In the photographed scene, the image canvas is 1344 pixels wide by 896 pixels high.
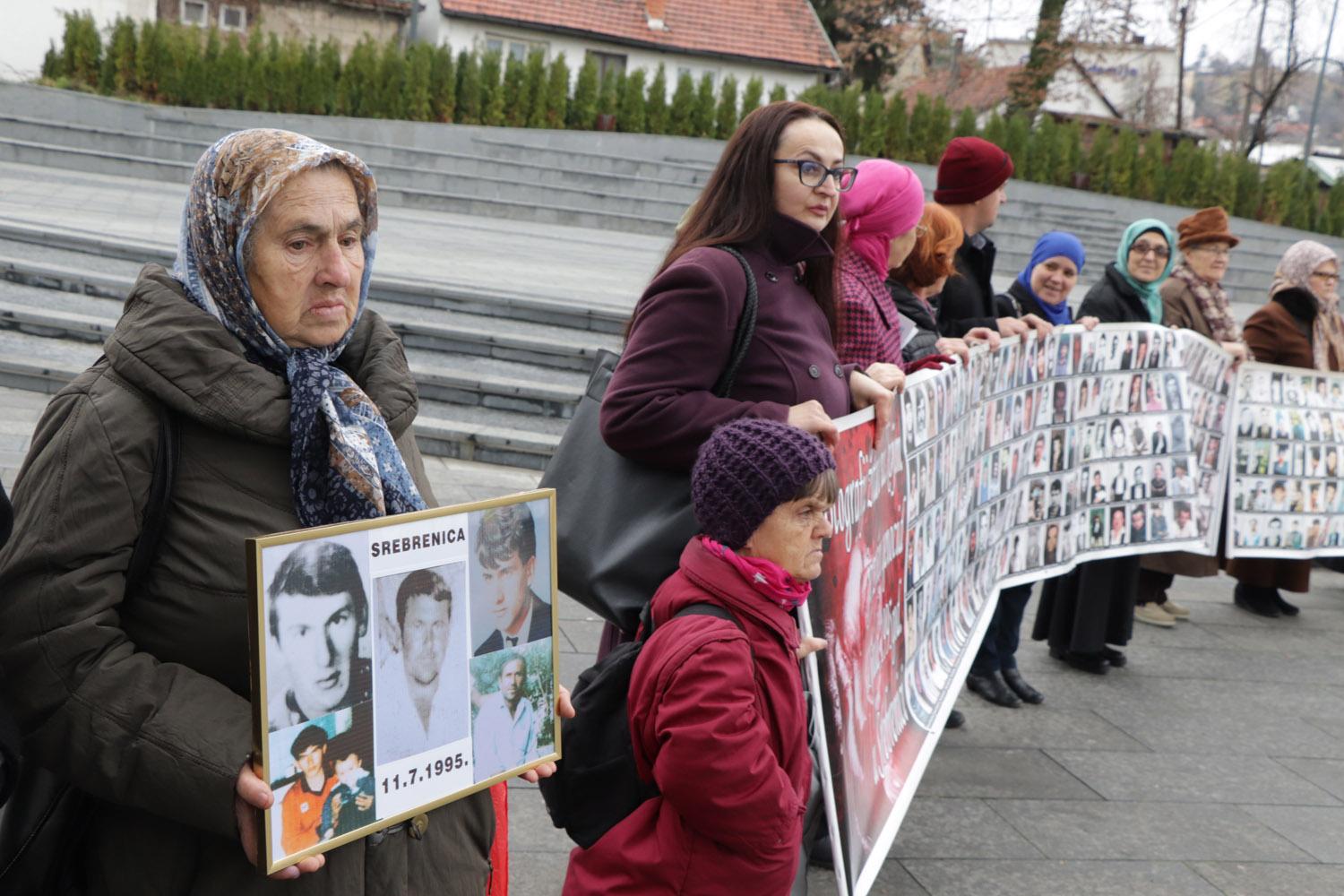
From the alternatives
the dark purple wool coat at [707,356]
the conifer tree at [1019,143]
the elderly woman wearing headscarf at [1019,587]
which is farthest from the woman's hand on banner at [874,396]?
the conifer tree at [1019,143]

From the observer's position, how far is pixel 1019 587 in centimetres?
587

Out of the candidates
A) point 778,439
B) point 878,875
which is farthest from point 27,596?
point 878,875

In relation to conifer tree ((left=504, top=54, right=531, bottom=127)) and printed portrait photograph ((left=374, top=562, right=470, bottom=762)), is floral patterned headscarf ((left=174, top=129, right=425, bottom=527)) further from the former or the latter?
conifer tree ((left=504, top=54, right=531, bottom=127))

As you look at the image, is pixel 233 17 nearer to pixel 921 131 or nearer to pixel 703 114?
pixel 703 114

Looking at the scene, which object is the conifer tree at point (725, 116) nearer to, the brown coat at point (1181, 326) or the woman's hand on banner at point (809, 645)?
the brown coat at point (1181, 326)

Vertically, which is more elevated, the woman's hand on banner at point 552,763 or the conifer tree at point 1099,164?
the conifer tree at point 1099,164

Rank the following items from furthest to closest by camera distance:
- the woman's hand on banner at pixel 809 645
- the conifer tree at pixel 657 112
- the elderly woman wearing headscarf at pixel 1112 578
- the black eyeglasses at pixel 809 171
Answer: the conifer tree at pixel 657 112
the elderly woman wearing headscarf at pixel 1112 578
the black eyeglasses at pixel 809 171
the woman's hand on banner at pixel 809 645

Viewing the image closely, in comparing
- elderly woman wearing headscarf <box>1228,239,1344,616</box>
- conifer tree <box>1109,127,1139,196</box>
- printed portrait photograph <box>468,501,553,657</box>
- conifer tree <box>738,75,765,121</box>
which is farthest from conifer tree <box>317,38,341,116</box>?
printed portrait photograph <box>468,501,553,657</box>

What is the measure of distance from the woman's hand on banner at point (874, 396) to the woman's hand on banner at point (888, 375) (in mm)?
62

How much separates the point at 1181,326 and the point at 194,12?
36185mm

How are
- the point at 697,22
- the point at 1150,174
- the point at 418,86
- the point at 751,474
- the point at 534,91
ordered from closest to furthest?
1. the point at 751,474
2. the point at 418,86
3. the point at 534,91
4. the point at 1150,174
5. the point at 697,22

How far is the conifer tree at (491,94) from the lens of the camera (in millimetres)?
27000

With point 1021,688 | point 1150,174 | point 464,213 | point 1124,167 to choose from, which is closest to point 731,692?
point 1021,688

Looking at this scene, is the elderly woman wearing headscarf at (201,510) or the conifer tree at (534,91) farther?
the conifer tree at (534,91)
